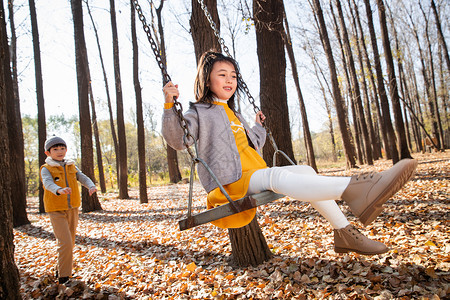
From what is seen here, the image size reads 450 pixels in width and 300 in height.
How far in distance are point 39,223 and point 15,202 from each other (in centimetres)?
80

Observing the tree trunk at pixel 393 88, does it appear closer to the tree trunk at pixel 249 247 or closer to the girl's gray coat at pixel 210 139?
the tree trunk at pixel 249 247

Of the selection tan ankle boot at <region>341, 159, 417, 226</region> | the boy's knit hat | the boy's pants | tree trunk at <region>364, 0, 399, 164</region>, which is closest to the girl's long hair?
tan ankle boot at <region>341, 159, 417, 226</region>

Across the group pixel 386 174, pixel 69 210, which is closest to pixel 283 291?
pixel 386 174

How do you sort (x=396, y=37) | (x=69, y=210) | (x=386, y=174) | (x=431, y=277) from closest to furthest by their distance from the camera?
(x=386, y=174) → (x=431, y=277) → (x=69, y=210) → (x=396, y=37)

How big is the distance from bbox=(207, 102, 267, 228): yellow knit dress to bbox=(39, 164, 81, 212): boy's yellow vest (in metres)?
2.21

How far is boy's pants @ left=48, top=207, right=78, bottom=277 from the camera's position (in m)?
3.17

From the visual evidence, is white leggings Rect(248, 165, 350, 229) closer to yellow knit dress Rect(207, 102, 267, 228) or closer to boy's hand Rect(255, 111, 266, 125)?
yellow knit dress Rect(207, 102, 267, 228)

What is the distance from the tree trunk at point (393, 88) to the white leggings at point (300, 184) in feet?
26.3

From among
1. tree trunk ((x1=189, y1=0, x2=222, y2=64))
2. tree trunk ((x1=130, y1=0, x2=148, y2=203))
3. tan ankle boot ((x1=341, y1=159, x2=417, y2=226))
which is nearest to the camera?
tan ankle boot ((x1=341, y1=159, x2=417, y2=226))

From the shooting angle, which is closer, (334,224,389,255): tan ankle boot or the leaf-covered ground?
(334,224,389,255): tan ankle boot

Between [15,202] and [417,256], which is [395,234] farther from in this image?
[15,202]

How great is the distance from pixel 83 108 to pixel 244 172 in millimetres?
7502

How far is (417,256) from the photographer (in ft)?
8.13

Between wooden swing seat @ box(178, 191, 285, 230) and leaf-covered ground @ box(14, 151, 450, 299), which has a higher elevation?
wooden swing seat @ box(178, 191, 285, 230)
